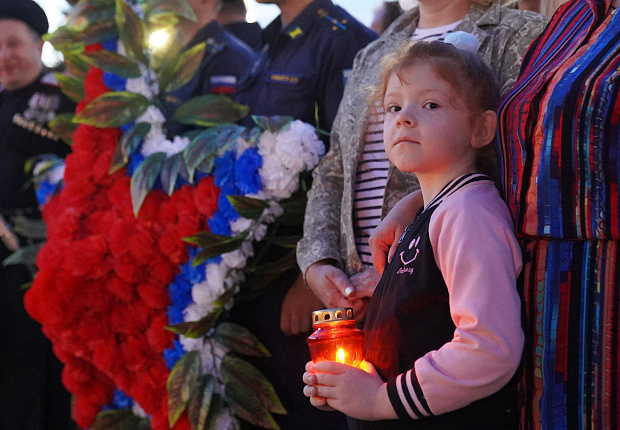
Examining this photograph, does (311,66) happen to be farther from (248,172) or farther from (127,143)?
(127,143)

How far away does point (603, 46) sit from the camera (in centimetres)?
115

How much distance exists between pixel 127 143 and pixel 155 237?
34cm

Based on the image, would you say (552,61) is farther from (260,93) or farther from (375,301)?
(260,93)

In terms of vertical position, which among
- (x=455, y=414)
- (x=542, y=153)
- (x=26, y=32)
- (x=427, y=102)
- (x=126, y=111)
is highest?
(x=26, y=32)

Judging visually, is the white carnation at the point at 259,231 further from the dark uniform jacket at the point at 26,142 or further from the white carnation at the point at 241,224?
the dark uniform jacket at the point at 26,142

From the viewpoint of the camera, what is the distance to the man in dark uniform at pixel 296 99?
2.21 metres

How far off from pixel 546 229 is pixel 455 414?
322 mm

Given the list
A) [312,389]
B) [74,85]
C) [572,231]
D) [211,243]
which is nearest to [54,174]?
[74,85]

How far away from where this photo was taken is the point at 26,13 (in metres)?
3.67

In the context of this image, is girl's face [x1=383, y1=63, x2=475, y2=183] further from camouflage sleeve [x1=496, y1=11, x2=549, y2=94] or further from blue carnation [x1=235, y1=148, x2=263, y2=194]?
blue carnation [x1=235, y1=148, x2=263, y2=194]

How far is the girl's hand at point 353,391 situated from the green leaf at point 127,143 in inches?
54.9

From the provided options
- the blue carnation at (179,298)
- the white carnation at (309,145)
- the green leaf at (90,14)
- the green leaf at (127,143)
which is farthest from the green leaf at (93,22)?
the blue carnation at (179,298)

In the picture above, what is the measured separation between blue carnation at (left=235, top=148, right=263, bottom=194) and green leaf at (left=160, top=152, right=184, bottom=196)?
0.20m

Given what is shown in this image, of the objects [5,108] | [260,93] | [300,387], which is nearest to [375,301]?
[300,387]
